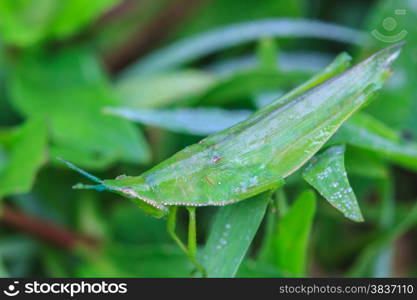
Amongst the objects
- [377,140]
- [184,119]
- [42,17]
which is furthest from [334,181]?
[42,17]

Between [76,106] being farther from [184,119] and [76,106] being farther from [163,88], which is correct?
[184,119]

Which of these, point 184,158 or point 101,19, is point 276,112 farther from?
point 101,19

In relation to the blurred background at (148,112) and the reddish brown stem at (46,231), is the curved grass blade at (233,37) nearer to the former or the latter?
the blurred background at (148,112)

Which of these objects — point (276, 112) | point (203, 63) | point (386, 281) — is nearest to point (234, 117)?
point (276, 112)

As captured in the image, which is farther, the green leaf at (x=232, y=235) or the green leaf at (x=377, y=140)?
the green leaf at (x=377, y=140)

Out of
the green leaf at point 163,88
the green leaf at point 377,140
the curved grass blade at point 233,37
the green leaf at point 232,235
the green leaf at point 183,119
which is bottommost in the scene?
the green leaf at point 232,235

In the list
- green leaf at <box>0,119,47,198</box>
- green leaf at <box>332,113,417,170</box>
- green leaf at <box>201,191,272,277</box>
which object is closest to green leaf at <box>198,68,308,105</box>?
green leaf at <box>332,113,417,170</box>

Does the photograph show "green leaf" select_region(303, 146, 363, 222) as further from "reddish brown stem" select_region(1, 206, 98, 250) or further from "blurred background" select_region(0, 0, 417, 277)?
"reddish brown stem" select_region(1, 206, 98, 250)

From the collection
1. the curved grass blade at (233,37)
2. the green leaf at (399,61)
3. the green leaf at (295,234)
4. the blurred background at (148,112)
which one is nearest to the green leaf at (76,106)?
the blurred background at (148,112)
